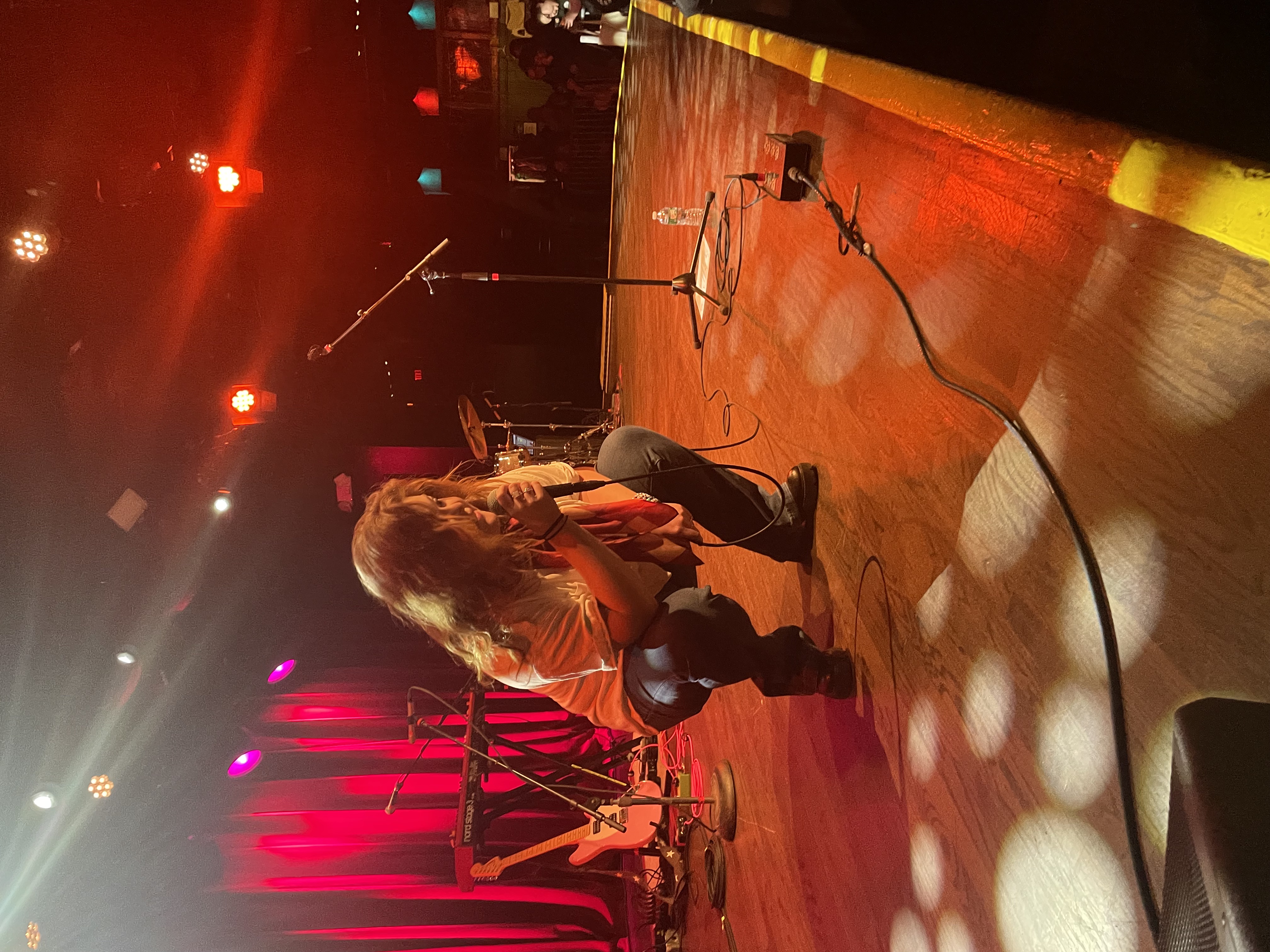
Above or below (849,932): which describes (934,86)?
above

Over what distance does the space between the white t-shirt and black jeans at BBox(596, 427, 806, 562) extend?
18 centimetres

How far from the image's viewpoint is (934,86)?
4.03ft

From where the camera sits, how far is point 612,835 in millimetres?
3244

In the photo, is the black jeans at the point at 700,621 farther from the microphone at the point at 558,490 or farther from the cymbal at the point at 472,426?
the cymbal at the point at 472,426

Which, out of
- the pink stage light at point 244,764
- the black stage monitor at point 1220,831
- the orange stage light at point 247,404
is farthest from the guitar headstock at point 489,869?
→ the orange stage light at point 247,404

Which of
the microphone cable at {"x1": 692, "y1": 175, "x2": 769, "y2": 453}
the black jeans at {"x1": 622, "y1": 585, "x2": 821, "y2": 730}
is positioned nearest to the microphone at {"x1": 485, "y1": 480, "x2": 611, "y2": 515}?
the black jeans at {"x1": 622, "y1": 585, "x2": 821, "y2": 730}

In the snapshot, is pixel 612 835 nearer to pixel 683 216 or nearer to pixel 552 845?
pixel 552 845

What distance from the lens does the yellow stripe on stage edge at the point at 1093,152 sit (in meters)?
0.74

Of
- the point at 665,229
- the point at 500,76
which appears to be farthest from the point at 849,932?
the point at 500,76

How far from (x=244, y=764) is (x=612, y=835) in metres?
2.81

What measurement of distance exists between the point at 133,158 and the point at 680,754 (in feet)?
17.6

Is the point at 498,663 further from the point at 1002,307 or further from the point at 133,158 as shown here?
the point at 133,158

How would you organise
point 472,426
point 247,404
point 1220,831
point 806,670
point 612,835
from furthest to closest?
point 247,404 < point 472,426 < point 612,835 < point 806,670 < point 1220,831

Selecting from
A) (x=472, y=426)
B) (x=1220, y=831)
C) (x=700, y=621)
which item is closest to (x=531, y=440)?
(x=472, y=426)
